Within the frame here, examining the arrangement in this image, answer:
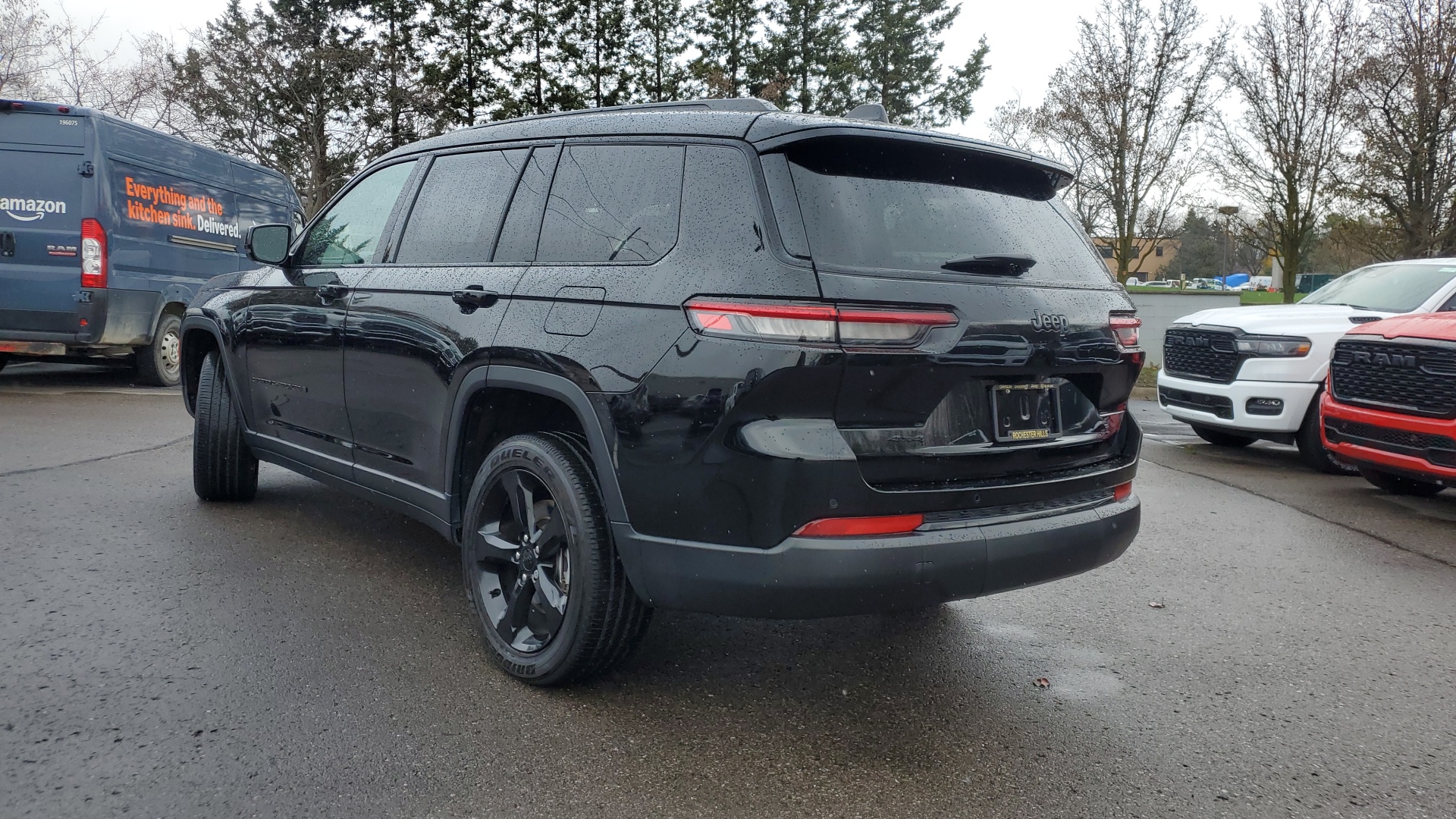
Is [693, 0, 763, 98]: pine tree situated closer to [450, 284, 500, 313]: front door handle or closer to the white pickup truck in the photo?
the white pickup truck

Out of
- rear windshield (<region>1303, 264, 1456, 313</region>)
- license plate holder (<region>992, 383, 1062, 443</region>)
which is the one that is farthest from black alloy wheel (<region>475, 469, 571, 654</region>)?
rear windshield (<region>1303, 264, 1456, 313</region>)

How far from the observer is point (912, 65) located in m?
36.5

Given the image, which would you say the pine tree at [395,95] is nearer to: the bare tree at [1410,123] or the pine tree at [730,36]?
the pine tree at [730,36]

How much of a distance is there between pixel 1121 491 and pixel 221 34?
95.1 ft

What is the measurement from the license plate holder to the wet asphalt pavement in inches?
33.8

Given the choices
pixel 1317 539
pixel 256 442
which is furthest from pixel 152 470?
pixel 1317 539

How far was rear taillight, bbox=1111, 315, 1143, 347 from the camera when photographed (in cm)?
314

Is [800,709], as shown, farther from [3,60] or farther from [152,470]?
[3,60]

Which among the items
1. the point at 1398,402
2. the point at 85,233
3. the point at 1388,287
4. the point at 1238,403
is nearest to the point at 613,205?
the point at 1398,402

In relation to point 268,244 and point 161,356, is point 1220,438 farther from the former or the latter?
point 161,356

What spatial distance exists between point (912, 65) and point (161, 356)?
31.1 m

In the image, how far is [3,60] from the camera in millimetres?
23922

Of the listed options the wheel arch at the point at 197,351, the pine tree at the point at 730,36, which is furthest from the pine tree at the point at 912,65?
the wheel arch at the point at 197,351

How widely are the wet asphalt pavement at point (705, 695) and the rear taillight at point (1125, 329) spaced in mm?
1111
